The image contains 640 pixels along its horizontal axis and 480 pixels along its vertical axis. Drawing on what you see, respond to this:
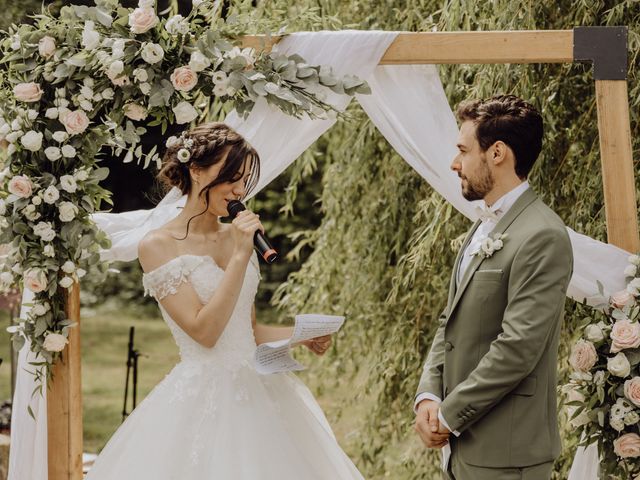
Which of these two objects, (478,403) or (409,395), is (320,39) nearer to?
(478,403)

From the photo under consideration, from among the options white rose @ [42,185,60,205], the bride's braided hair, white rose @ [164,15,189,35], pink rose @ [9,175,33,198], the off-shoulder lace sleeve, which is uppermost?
white rose @ [164,15,189,35]

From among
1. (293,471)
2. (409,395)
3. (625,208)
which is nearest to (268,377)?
(293,471)

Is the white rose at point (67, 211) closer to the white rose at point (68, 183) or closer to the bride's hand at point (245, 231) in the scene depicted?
the white rose at point (68, 183)

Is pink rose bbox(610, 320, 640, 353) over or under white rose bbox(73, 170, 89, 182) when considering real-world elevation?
under

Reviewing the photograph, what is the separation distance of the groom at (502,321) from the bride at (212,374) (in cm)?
46

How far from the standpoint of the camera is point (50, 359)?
12.1ft

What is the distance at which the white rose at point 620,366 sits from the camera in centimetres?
367

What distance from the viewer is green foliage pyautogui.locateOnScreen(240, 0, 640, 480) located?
4543 millimetres

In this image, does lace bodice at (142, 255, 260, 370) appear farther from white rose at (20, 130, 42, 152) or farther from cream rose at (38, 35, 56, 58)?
cream rose at (38, 35, 56, 58)

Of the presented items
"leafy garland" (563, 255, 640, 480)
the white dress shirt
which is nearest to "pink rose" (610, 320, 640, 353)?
"leafy garland" (563, 255, 640, 480)

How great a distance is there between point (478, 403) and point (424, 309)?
2251 mm

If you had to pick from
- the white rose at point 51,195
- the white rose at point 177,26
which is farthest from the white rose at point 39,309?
the white rose at point 177,26

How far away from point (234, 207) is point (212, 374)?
0.56 metres

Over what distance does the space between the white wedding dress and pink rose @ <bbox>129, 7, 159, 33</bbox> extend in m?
0.84
